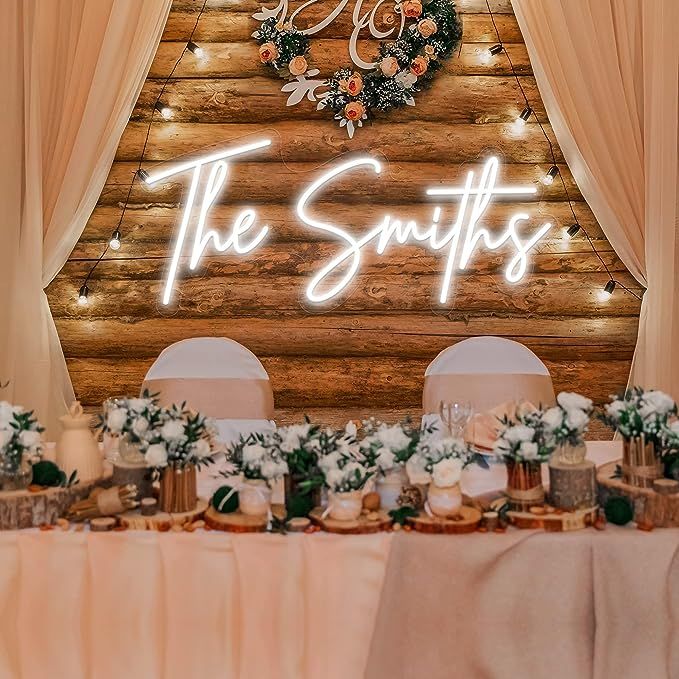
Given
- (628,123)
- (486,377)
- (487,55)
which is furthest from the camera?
(487,55)

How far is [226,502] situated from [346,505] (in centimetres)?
27

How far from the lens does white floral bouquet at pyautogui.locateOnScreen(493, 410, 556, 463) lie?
5.88ft

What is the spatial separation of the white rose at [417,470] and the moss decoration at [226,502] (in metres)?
0.40

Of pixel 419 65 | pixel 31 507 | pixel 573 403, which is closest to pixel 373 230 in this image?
pixel 419 65

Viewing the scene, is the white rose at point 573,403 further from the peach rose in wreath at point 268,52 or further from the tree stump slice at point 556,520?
the peach rose in wreath at point 268,52

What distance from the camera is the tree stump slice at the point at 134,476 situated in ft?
6.20

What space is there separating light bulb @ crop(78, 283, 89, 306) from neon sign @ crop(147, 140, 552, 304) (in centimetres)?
43

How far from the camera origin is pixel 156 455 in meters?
1.78

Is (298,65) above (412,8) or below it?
below

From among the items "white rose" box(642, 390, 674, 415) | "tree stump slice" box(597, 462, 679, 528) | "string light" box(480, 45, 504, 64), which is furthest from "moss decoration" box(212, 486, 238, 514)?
"string light" box(480, 45, 504, 64)

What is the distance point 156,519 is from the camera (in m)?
1.75

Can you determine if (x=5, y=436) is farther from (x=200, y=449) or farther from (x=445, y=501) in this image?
(x=445, y=501)

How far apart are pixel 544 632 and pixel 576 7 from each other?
335 centimetres

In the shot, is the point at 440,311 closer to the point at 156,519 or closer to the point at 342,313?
the point at 342,313
